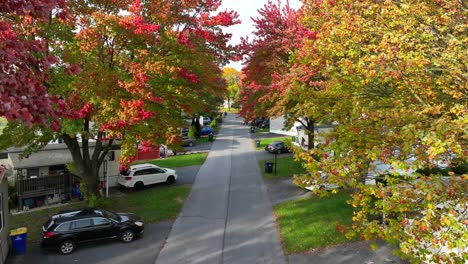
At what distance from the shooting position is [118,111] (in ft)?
40.8

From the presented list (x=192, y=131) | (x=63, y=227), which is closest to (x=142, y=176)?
(x=63, y=227)

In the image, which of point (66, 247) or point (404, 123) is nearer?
point (404, 123)

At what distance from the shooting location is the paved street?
40.4 feet

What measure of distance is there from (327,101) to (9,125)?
12.3m

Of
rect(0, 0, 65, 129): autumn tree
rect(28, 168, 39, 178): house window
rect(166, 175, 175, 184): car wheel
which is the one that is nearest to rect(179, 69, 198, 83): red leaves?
rect(166, 175, 175, 184): car wheel

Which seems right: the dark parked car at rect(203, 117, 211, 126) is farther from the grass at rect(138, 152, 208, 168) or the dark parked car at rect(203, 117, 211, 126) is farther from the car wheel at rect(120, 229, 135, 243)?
the car wheel at rect(120, 229, 135, 243)

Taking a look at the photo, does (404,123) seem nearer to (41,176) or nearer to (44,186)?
(44,186)

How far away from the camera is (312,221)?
15070 mm

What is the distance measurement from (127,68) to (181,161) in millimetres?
15313

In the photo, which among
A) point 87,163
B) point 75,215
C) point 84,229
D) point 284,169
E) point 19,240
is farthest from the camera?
point 284,169

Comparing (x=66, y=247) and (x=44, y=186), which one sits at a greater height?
(x=44, y=186)

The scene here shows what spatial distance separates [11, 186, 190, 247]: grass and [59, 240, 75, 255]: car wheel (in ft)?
5.56

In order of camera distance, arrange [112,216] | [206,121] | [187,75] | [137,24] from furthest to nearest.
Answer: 1. [206,121]
2. [187,75]
3. [112,216]
4. [137,24]

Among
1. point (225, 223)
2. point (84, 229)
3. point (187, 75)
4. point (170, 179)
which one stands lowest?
point (225, 223)
